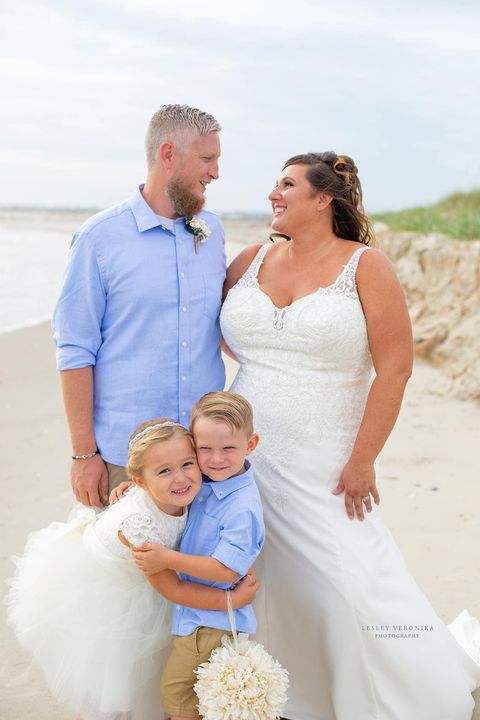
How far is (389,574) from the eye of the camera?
3273 mm

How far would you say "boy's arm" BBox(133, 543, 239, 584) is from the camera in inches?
108

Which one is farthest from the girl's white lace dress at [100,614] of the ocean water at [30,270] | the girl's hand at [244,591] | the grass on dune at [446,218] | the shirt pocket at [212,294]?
the grass on dune at [446,218]

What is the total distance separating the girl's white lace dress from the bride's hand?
2.29 feet

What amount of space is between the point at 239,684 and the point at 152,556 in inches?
18.5

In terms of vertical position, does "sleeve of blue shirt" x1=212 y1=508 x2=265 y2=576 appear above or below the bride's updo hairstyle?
below

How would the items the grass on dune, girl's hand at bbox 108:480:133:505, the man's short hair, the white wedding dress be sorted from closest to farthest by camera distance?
girl's hand at bbox 108:480:133:505 < the white wedding dress < the man's short hair < the grass on dune

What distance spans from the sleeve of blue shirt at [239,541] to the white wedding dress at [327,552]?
1.69 feet

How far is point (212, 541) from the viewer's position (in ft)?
9.41

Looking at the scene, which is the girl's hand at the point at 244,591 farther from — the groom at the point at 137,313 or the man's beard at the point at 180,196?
the man's beard at the point at 180,196

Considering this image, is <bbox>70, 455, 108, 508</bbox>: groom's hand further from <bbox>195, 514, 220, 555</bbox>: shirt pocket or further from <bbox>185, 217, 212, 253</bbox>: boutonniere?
<bbox>185, 217, 212, 253</bbox>: boutonniere

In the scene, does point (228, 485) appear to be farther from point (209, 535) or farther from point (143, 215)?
point (143, 215)

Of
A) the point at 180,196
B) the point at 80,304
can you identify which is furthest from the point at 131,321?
the point at 180,196

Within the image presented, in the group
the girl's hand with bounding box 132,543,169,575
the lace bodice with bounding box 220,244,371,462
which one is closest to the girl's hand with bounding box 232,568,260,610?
the girl's hand with bounding box 132,543,169,575

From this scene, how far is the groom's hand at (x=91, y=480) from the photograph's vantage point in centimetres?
337
